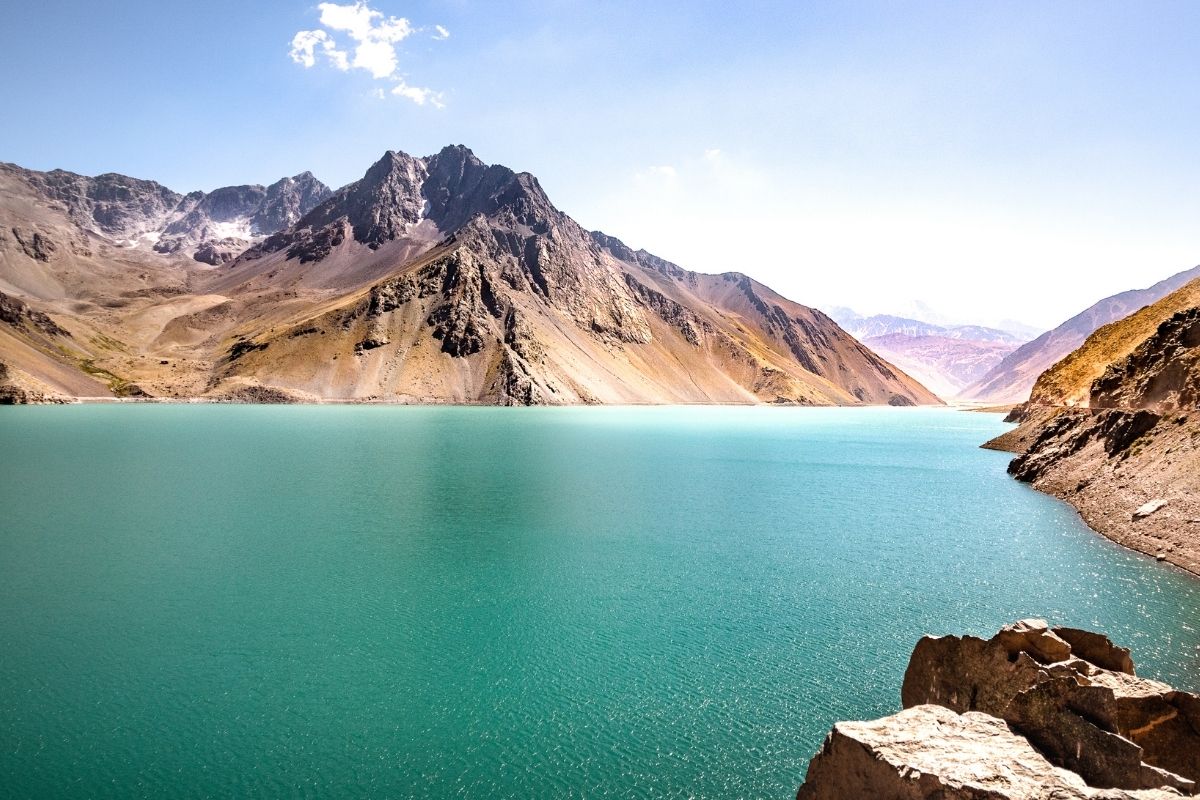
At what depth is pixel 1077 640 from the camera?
13.4m

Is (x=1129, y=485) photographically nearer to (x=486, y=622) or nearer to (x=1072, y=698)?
(x=1072, y=698)

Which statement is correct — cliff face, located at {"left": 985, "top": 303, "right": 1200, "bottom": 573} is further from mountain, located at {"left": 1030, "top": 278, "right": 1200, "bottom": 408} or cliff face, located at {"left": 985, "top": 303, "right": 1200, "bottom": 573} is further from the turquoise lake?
mountain, located at {"left": 1030, "top": 278, "right": 1200, "bottom": 408}

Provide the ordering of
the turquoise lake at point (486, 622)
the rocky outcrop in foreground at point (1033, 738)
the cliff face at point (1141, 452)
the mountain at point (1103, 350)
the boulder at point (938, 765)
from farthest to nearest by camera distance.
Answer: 1. the mountain at point (1103, 350)
2. the cliff face at point (1141, 452)
3. the turquoise lake at point (486, 622)
4. the rocky outcrop in foreground at point (1033, 738)
5. the boulder at point (938, 765)

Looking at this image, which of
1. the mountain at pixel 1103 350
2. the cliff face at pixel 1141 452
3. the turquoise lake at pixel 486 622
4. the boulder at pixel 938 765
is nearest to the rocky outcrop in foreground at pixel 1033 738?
the boulder at pixel 938 765

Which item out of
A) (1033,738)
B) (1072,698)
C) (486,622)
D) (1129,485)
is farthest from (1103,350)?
(486,622)

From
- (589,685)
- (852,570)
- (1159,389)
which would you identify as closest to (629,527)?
(852,570)

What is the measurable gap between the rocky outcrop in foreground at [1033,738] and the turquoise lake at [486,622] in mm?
3947

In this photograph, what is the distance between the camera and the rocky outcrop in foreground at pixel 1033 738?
8.70m

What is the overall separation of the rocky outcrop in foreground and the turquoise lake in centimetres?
395

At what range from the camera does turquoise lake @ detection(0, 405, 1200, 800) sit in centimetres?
1393

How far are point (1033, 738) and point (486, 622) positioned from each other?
1625cm

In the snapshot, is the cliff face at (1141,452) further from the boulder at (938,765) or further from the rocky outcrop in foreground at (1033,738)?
the boulder at (938,765)

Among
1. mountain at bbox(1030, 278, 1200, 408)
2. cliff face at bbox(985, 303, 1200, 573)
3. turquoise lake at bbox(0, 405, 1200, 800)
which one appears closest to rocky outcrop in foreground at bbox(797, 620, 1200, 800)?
turquoise lake at bbox(0, 405, 1200, 800)

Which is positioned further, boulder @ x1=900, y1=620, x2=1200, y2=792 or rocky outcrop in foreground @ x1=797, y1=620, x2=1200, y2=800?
boulder @ x1=900, y1=620, x2=1200, y2=792
